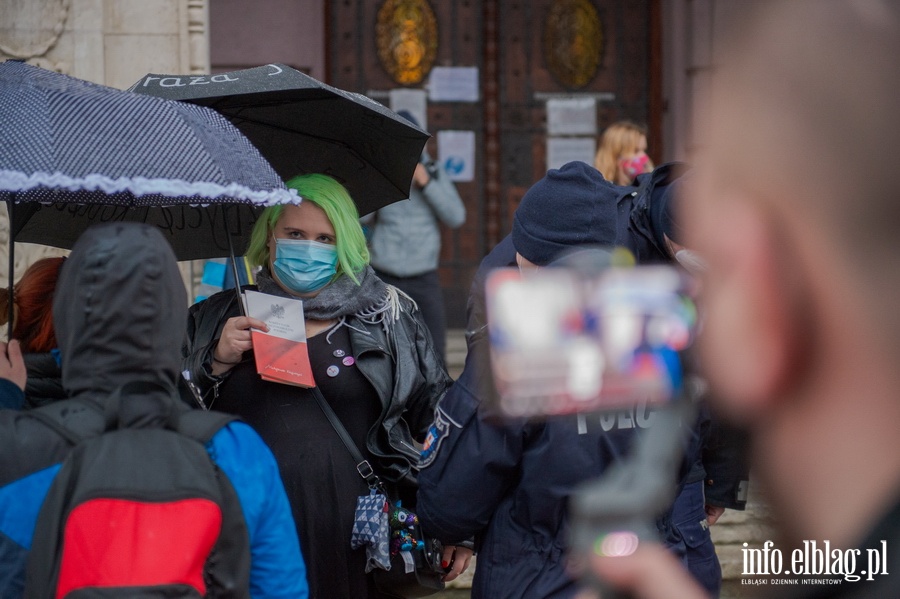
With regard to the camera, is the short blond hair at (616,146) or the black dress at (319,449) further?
the short blond hair at (616,146)

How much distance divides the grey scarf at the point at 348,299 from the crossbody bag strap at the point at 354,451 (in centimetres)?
26

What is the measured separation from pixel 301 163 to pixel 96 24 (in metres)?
3.07

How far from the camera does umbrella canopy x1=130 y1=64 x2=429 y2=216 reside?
3.18 m

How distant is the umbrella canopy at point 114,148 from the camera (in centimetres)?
235

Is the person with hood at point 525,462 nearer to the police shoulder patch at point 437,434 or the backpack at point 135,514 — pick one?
the police shoulder patch at point 437,434

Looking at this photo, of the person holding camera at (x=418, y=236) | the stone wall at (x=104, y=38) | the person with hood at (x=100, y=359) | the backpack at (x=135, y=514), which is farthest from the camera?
the person holding camera at (x=418, y=236)

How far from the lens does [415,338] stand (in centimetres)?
329

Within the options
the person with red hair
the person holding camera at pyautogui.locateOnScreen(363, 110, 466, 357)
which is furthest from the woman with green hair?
the person holding camera at pyautogui.locateOnScreen(363, 110, 466, 357)

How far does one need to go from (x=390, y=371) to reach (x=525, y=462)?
752 millimetres

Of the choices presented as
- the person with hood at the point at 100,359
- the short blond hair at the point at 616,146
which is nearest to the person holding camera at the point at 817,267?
the person with hood at the point at 100,359

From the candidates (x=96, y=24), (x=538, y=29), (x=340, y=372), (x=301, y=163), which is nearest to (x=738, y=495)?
(x=340, y=372)

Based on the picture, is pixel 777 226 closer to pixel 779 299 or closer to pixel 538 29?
pixel 779 299

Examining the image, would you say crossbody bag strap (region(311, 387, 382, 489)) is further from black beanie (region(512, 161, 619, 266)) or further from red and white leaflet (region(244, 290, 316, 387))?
black beanie (region(512, 161, 619, 266))

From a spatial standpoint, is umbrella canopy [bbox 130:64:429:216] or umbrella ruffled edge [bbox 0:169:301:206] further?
umbrella canopy [bbox 130:64:429:216]
